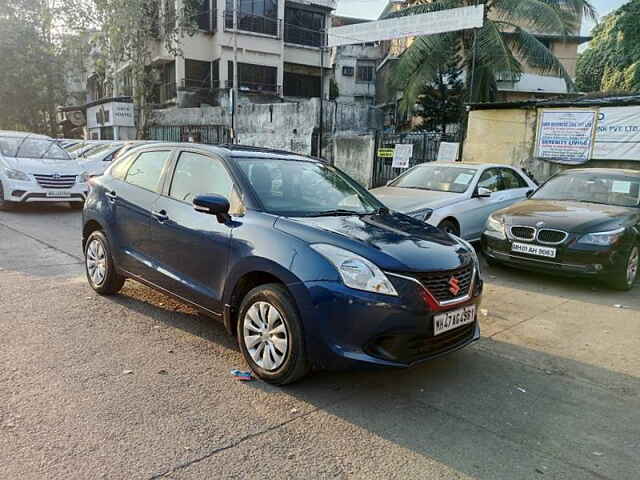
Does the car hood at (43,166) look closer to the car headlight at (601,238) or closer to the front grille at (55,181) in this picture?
the front grille at (55,181)

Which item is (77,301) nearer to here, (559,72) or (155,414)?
(155,414)

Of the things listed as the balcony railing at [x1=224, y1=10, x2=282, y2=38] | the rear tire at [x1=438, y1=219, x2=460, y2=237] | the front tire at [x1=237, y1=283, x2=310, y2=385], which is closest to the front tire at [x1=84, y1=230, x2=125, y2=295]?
the front tire at [x1=237, y1=283, x2=310, y2=385]

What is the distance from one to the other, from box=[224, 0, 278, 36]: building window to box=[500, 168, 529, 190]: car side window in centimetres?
2383

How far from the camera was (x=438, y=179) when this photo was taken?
8695 mm

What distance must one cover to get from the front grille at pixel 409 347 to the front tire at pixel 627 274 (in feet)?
13.1

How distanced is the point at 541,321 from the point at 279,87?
2829cm

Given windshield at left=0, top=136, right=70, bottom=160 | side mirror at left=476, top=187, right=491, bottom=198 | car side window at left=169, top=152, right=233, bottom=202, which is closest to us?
car side window at left=169, top=152, right=233, bottom=202

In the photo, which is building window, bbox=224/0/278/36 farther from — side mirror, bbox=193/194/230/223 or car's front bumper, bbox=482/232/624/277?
side mirror, bbox=193/194/230/223

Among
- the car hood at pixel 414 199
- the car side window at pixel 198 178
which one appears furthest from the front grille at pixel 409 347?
the car hood at pixel 414 199

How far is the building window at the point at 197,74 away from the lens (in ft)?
96.3

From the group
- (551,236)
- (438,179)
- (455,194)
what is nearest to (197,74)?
(438,179)

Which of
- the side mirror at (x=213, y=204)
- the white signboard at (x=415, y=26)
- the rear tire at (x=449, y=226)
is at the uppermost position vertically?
the white signboard at (x=415, y=26)

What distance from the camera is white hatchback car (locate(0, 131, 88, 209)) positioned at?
36.0 feet

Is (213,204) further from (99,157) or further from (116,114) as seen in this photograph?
(116,114)
